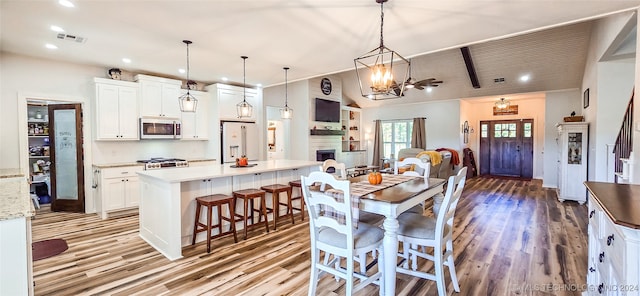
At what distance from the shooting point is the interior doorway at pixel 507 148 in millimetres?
8805

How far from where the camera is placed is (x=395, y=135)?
9773 millimetres

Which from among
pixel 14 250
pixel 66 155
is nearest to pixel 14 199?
pixel 14 250

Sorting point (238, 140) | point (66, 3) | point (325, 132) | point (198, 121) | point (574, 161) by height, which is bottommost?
point (574, 161)

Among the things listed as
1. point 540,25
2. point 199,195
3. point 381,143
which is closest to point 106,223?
point 199,195

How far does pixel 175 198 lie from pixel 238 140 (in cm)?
318

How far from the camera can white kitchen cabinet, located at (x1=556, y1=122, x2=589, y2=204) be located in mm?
5441

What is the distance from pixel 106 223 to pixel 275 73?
3.64 meters

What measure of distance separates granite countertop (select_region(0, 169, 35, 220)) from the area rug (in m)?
1.14

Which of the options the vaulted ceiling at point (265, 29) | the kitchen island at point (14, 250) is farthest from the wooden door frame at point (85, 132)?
the kitchen island at point (14, 250)

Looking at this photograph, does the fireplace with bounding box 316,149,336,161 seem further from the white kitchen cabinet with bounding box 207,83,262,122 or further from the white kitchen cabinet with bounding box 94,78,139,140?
the white kitchen cabinet with bounding box 94,78,139,140

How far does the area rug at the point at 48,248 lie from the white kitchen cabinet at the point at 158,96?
2.37m

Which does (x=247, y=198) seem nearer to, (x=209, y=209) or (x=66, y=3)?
(x=209, y=209)

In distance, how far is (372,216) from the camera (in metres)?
2.75

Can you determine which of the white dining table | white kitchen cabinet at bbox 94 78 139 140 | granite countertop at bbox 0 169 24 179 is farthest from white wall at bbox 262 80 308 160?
the white dining table
